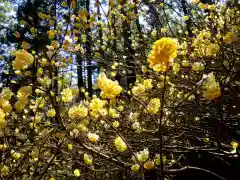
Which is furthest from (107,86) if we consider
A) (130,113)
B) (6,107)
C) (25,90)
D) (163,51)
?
(130,113)

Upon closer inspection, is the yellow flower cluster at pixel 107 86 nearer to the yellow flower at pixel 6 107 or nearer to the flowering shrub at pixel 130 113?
the flowering shrub at pixel 130 113

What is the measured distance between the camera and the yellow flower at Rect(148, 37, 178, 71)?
43.8 inches

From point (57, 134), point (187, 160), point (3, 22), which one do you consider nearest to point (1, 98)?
point (57, 134)

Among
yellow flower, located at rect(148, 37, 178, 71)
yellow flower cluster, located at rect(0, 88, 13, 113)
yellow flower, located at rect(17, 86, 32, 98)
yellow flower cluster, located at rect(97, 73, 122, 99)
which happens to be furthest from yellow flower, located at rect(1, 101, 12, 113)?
yellow flower, located at rect(148, 37, 178, 71)

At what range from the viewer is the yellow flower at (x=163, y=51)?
1.11m

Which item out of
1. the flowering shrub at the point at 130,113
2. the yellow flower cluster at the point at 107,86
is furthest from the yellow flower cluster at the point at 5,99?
the yellow flower cluster at the point at 107,86

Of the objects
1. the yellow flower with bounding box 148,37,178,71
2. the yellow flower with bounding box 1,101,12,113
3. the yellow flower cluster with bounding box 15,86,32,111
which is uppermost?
the yellow flower cluster with bounding box 15,86,32,111

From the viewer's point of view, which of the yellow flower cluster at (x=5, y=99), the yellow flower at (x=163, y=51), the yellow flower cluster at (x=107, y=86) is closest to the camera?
the yellow flower at (x=163, y=51)

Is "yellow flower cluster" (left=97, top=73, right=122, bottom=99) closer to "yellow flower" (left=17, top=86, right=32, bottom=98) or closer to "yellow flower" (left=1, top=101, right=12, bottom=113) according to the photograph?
"yellow flower" (left=17, top=86, right=32, bottom=98)

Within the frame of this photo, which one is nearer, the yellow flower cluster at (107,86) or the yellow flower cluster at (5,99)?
the yellow flower cluster at (107,86)

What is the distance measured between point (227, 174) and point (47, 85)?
6.48ft

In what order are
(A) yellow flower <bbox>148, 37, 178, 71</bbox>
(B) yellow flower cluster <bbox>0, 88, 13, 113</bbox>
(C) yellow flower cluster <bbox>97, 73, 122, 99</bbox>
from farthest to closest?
(B) yellow flower cluster <bbox>0, 88, 13, 113</bbox> < (C) yellow flower cluster <bbox>97, 73, 122, 99</bbox> < (A) yellow flower <bbox>148, 37, 178, 71</bbox>

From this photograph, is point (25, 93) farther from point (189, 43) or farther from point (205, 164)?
point (189, 43)

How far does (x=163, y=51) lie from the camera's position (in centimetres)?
112
